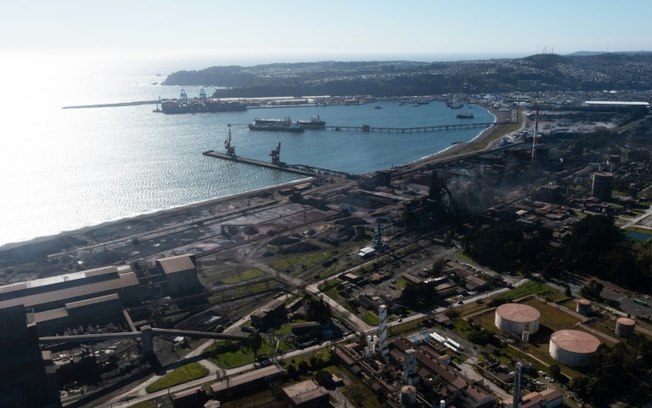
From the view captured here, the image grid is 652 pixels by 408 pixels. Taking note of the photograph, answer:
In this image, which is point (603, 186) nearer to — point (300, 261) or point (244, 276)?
point (300, 261)

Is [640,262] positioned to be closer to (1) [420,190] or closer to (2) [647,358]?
(2) [647,358]

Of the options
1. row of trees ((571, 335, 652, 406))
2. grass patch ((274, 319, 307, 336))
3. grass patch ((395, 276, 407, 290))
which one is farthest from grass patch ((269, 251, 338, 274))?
row of trees ((571, 335, 652, 406))

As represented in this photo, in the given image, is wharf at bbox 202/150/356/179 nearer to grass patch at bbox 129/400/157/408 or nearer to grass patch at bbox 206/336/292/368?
grass patch at bbox 206/336/292/368

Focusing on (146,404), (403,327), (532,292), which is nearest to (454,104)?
(532,292)

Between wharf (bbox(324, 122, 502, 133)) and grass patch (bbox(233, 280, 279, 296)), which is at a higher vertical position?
wharf (bbox(324, 122, 502, 133))

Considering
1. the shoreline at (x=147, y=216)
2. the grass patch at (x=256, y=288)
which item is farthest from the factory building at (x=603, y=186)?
the grass patch at (x=256, y=288)

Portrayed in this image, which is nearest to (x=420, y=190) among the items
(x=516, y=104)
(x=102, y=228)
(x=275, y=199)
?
(x=275, y=199)
